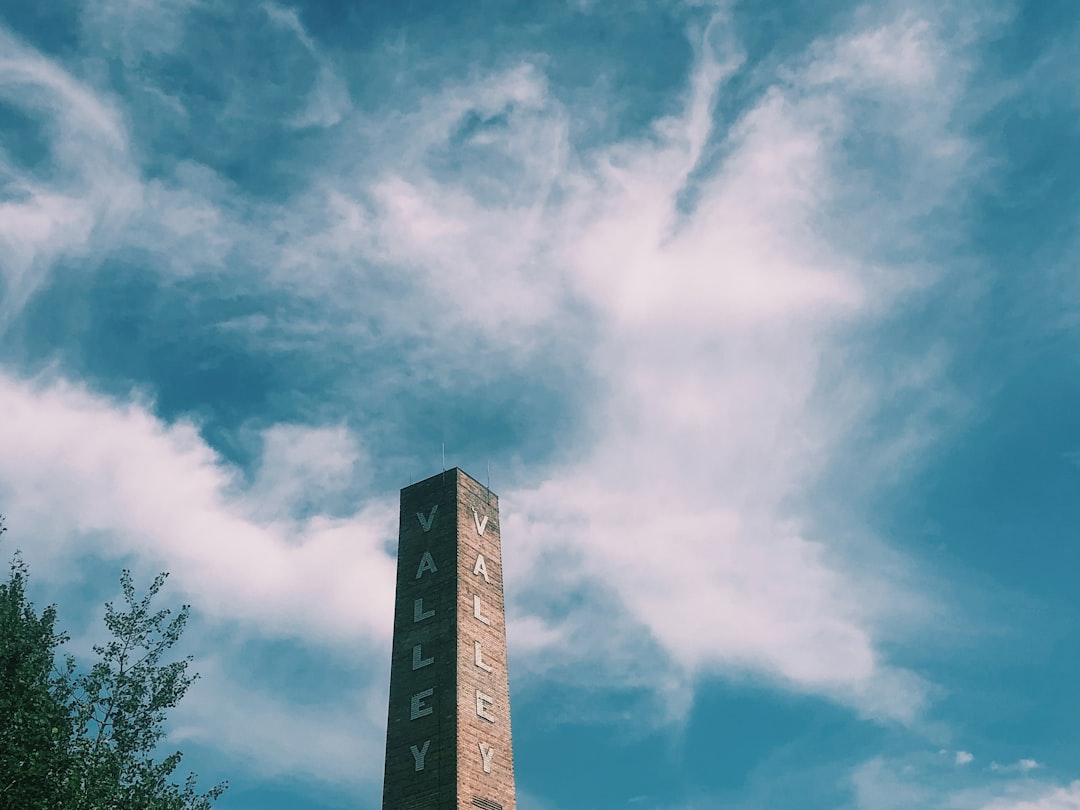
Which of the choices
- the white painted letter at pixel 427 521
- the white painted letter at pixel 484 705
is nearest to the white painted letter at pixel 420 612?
the white painted letter at pixel 427 521

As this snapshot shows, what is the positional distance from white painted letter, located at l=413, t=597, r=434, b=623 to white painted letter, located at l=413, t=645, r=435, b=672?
107 centimetres

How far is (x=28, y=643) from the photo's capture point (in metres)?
32.8

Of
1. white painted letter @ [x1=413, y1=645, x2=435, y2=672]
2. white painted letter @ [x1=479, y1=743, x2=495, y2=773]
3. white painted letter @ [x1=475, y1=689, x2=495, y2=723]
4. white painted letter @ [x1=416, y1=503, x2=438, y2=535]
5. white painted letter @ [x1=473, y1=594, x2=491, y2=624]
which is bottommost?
white painted letter @ [x1=479, y1=743, x2=495, y2=773]

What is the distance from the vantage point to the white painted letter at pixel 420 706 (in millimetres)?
30000

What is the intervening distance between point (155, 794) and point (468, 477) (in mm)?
15997

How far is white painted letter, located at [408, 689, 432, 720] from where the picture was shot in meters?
30.0

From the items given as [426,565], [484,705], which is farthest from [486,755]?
[426,565]

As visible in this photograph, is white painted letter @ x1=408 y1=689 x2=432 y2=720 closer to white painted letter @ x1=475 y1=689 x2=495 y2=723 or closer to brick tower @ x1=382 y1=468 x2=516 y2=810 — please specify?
brick tower @ x1=382 y1=468 x2=516 y2=810

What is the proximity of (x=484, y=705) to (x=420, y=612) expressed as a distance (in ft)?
13.6

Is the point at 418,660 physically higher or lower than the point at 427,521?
lower

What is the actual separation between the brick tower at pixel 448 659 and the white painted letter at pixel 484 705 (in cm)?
4

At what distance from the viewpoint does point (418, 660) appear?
31297mm

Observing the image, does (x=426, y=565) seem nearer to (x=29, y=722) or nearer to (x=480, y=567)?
(x=480, y=567)

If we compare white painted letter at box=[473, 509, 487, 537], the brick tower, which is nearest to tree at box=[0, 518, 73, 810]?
the brick tower
